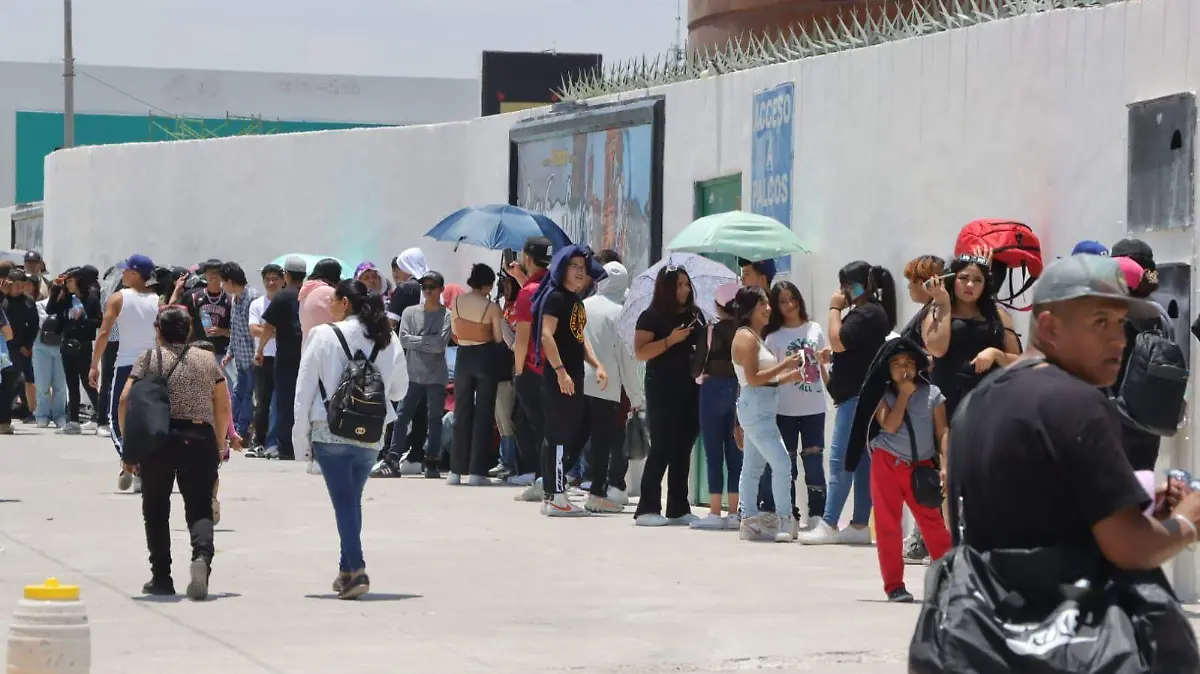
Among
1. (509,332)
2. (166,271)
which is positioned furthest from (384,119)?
(509,332)

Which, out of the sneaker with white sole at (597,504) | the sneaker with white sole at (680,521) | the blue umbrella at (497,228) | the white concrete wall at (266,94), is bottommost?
the sneaker with white sole at (680,521)

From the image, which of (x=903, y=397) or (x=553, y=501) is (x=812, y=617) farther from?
(x=553, y=501)

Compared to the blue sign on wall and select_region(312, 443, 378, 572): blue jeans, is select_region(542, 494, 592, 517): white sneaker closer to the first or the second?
the blue sign on wall

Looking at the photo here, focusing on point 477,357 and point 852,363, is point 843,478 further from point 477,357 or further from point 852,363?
point 477,357

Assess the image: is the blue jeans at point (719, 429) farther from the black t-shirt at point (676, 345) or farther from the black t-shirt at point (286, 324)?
the black t-shirt at point (286, 324)

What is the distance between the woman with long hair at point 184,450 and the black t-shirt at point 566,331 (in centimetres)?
374

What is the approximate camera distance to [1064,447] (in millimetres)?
4398

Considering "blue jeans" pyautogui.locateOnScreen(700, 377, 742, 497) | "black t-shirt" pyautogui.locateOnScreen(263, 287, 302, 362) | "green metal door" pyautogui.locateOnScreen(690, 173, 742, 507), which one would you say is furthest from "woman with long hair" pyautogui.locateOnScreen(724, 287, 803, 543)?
"black t-shirt" pyautogui.locateOnScreen(263, 287, 302, 362)

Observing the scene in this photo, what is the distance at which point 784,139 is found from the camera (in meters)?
14.7

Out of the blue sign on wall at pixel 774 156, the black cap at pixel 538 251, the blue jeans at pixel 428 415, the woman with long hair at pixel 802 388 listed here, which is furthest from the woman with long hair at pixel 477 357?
the woman with long hair at pixel 802 388

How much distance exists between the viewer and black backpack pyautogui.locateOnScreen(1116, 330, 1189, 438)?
9.20 m

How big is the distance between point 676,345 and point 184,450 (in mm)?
4280

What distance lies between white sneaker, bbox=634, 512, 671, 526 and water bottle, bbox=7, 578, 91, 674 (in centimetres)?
710

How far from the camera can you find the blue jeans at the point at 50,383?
71.6ft
